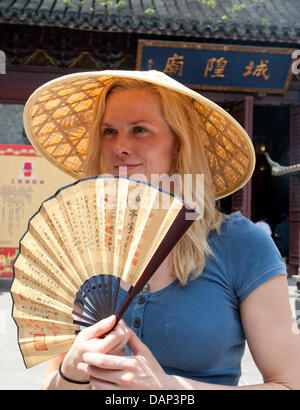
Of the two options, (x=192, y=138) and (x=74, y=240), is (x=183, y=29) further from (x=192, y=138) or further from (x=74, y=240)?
(x=74, y=240)

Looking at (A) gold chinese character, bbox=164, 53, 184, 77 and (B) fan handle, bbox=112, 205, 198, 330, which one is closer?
(B) fan handle, bbox=112, 205, 198, 330

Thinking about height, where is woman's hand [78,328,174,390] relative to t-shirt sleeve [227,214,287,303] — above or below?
below

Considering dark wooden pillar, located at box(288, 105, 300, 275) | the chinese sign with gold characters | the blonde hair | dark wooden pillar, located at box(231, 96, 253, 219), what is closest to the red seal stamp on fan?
the blonde hair

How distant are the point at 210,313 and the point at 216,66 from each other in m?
6.48

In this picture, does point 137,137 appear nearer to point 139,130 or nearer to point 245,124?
point 139,130

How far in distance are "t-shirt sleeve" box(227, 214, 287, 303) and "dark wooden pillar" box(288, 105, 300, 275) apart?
6.93 metres

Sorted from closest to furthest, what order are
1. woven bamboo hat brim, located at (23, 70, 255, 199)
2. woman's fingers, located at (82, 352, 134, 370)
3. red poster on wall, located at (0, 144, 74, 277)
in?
woman's fingers, located at (82, 352, 134, 370) < woven bamboo hat brim, located at (23, 70, 255, 199) < red poster on wall, located at (0, 144, 74, 277)

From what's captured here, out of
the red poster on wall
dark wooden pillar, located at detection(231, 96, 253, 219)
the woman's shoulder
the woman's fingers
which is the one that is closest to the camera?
the woman's fingers

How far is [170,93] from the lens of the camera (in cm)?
130

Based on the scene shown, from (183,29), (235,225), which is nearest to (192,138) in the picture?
(235,225)

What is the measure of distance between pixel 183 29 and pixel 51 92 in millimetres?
5208

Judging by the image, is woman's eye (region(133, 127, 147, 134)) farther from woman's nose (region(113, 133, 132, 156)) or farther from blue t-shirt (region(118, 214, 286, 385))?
blue t-shirt (region(118, 214, 286, 385))

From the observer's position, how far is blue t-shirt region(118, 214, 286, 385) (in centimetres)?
107

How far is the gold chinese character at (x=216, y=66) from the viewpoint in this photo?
695 centimetres
